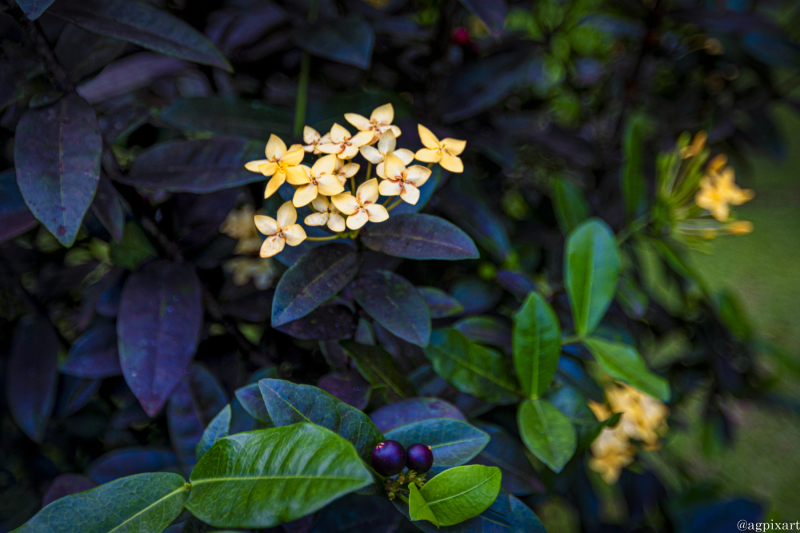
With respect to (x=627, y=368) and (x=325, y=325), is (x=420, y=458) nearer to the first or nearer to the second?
(x=325, y=325)

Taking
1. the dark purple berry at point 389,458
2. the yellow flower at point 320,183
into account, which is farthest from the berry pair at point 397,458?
the yellow flower at point 320,183

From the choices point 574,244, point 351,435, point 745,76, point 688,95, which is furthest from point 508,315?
point 745,76

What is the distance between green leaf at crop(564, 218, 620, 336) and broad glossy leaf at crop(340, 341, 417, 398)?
0.28m

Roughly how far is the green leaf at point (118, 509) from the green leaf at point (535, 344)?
0.35 meters

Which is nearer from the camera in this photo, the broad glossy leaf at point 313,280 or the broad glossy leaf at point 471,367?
the broad glossy leaf at point 313,280

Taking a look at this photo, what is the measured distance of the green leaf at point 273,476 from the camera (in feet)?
0.98

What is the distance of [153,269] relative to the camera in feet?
1.89

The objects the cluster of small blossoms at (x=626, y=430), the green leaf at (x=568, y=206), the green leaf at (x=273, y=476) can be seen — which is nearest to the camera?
the green leaf at (x=273, y=476)

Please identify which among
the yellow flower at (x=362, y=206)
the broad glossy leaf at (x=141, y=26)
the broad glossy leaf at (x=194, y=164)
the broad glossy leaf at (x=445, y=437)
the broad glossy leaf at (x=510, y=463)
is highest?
the broad glossy leaf at (x=141, y=26)

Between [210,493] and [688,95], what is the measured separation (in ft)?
4.35

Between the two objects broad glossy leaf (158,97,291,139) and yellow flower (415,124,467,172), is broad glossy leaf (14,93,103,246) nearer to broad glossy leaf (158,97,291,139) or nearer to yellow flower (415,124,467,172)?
broad glossy leaf (158,97,291,139)

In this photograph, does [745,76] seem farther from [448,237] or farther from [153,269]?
[153,269]

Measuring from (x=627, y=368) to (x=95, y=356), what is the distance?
2.16 feet

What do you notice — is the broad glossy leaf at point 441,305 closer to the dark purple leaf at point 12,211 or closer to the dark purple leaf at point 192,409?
the dark purple leaf at point 192,409
